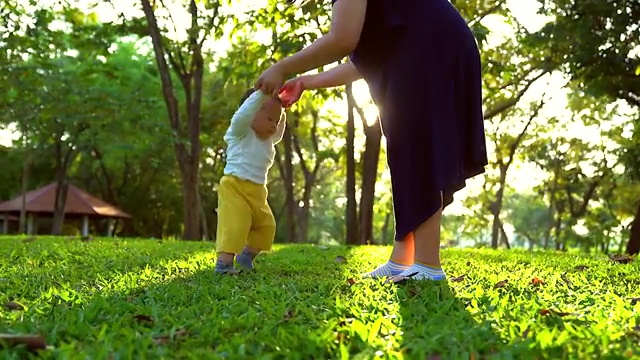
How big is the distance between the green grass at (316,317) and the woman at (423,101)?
389 mm

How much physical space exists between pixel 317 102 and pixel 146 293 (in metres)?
8.77

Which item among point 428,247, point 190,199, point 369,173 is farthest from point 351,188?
point 428,247

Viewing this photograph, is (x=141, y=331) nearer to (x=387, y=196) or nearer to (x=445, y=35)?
(x=445, y=35)

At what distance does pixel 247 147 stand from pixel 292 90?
26.1 inches

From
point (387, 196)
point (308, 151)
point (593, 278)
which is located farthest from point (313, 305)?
point (387, 196)

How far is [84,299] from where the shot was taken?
268 centimetres

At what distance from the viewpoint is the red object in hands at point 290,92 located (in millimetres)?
4004

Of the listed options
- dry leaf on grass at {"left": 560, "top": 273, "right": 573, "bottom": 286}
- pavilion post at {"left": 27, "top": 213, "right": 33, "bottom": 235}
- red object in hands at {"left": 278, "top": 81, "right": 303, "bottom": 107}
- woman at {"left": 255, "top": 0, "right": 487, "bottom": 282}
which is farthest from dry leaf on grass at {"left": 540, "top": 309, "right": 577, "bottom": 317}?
pavilion post at {"left": 27, "top": 213, "right": 33, "bottom": 235}

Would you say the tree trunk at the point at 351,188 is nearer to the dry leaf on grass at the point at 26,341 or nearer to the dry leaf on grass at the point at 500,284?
the dry leaf on grass at the point at 500,284

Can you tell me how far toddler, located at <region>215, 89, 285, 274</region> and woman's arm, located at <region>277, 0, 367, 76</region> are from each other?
1.11 metres

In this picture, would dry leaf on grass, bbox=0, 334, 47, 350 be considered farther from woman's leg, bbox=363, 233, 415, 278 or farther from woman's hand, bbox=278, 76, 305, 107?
woman's hand, bbox=278, 76, 305, 107

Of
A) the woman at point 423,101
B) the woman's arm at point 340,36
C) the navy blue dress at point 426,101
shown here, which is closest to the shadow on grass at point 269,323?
the woman at point 423,101

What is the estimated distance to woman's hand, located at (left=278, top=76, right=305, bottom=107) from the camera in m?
4.00

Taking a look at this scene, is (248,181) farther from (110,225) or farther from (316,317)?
(110,225)
